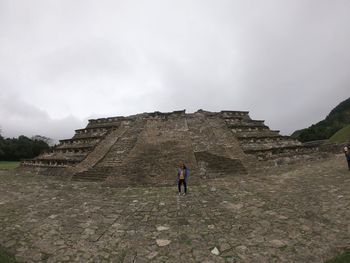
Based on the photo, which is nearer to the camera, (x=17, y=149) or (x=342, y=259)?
(x=342, y=259)

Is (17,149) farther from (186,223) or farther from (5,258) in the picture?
(186,223)

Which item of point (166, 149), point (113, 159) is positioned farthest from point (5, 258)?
point (166, 149)

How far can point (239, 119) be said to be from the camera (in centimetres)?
1964

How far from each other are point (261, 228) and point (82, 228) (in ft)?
16.1

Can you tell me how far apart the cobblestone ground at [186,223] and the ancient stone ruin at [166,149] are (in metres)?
2.06

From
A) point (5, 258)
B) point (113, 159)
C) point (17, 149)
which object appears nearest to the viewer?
point (5, 258)

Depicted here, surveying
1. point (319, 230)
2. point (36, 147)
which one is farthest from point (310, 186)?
point (36, 147)

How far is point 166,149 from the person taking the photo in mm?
14312

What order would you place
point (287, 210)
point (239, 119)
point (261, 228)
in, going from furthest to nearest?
point (239, 119)
point (287, 210)
point (261, 228)

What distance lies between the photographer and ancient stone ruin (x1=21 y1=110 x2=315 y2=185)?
12250 mm

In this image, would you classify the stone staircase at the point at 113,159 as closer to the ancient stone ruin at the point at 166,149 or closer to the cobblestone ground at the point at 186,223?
the ancient stone ruin at the point at 166,149

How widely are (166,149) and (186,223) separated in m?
8.23

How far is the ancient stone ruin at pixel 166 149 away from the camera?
1225cm

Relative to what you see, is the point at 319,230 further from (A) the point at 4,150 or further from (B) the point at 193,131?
(A) the point at 4,150
